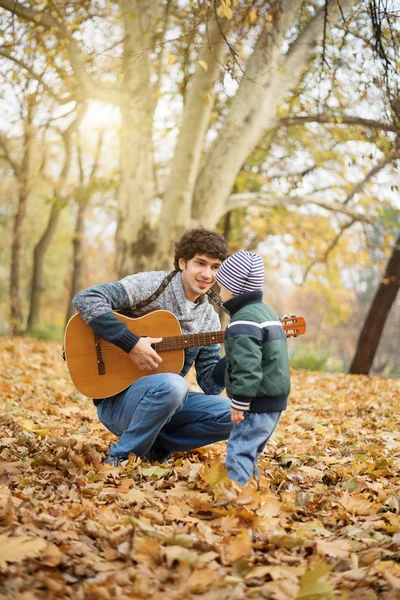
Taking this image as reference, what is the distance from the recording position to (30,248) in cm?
2936

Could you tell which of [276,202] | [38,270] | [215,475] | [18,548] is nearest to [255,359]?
[215,475]

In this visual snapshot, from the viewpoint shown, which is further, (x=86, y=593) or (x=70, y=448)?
(x=70, y=448)

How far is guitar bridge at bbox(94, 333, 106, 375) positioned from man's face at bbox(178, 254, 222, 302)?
2.36 feet

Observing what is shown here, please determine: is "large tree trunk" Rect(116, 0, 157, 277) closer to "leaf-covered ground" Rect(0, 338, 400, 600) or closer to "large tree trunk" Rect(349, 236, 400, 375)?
"leaf-covered ground" Rect(0, 338, 400, 600)

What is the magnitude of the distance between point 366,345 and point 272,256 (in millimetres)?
6725

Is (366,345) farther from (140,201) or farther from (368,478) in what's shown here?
(368,478)

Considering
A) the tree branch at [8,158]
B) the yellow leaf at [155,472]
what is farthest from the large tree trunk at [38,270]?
the yellow leaf at [155,472]

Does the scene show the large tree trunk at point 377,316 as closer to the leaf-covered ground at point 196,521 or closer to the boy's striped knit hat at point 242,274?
the leaf-covered ground at point 196,521

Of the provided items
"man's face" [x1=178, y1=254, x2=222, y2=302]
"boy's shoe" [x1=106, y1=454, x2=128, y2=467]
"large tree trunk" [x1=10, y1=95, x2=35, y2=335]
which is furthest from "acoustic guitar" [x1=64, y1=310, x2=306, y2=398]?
"large tree trunk" [x1=10, y1=95, x2=35, y2=335]

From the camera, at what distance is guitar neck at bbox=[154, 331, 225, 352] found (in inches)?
148

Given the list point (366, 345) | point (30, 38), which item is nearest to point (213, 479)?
point (30, 38)

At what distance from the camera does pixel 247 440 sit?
3.04 m

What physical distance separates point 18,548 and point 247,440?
135 cm

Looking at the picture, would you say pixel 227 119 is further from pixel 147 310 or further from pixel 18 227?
pixel 18 227
